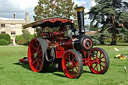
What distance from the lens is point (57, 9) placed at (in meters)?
29.5

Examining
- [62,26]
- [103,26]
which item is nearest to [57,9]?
[103,26]

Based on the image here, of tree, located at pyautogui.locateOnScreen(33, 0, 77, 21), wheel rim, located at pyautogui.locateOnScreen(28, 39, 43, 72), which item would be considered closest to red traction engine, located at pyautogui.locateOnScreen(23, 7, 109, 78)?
wheel rim, located at pyautogui.locateOnScreen(28, 39, 43, 72)

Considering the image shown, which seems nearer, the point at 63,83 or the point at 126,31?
the point at 63,83

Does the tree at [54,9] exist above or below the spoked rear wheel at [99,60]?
above

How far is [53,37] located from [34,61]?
1351mm

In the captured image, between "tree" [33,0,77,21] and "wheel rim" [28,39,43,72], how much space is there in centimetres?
2185

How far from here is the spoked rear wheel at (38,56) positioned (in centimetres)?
664

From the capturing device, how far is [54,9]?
2959 centimetres

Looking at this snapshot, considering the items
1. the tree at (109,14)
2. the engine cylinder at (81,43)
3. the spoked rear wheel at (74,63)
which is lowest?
the spoked rear wheel at (74,63)

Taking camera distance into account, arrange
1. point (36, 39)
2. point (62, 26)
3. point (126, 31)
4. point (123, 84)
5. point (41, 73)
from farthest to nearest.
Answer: point (126, 31), point (62, 26), point (36, 39), point (41, 73), point (123, 84)

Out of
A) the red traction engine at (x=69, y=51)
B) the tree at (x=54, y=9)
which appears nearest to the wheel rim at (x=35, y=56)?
the red traction engine at (x=69, y=51)

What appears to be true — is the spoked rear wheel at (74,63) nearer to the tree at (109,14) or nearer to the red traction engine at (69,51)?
the red traction engine at (69,51)

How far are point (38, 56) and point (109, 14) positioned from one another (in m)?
25.4

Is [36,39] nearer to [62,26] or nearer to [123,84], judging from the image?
[62,26]
